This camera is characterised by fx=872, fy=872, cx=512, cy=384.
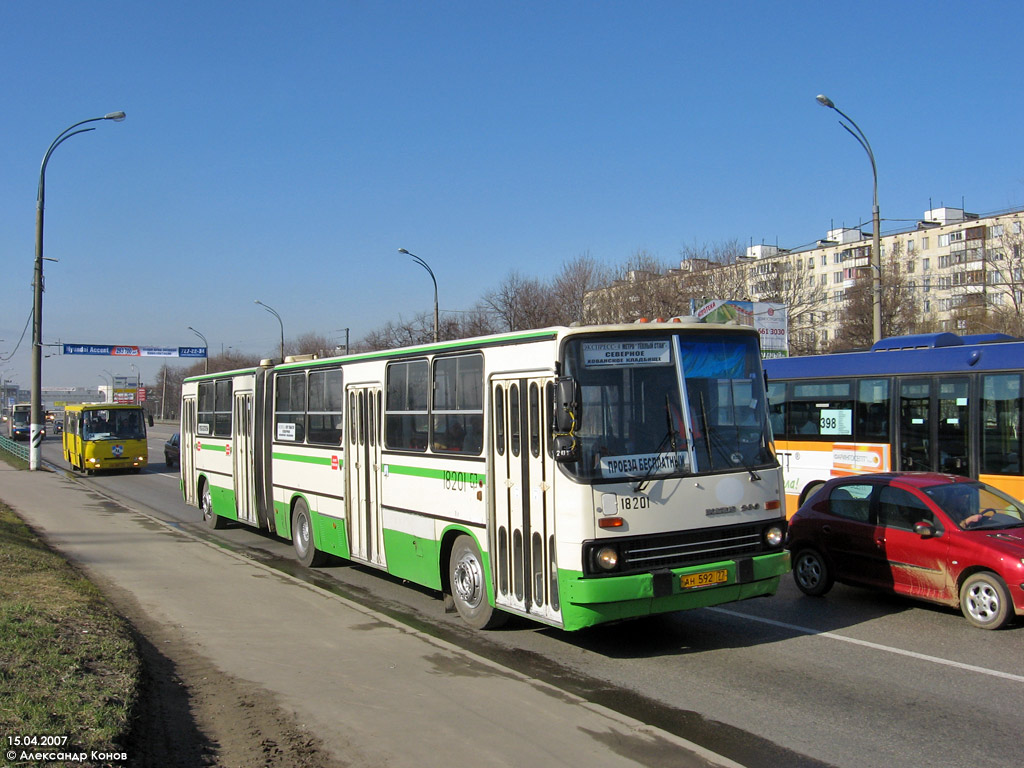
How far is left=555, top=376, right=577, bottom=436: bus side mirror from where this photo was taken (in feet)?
23.0

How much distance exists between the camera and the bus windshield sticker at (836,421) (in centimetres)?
1563

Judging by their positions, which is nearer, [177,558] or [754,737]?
[754,737]

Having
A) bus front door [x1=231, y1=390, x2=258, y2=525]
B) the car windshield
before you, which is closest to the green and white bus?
the car windshield

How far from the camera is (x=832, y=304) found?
84.1 m

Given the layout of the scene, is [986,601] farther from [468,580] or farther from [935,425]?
[935,425]

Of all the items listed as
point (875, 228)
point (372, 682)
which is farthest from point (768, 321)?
point (372, 682)

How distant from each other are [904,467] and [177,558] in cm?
1168

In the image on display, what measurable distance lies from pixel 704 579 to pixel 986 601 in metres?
3.26

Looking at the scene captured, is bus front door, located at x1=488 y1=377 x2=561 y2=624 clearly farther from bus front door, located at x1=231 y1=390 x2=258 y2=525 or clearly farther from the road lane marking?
bus front door, located at x1=231 y1=390 x2=258 y2=525

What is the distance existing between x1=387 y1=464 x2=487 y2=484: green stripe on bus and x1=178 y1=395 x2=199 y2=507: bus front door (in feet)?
31.9

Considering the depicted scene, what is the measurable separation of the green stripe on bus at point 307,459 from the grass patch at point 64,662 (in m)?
3.33

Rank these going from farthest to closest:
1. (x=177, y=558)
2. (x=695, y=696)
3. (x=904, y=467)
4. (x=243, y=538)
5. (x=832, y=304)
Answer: (x=832, y=304) → (x=243, y=538) → (x=904, y=467) → (x=177, y=558) → (x=695, y=696)

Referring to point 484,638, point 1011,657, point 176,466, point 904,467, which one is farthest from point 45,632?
point 176,466

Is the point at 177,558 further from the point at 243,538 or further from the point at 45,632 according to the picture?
the point at 45,632
